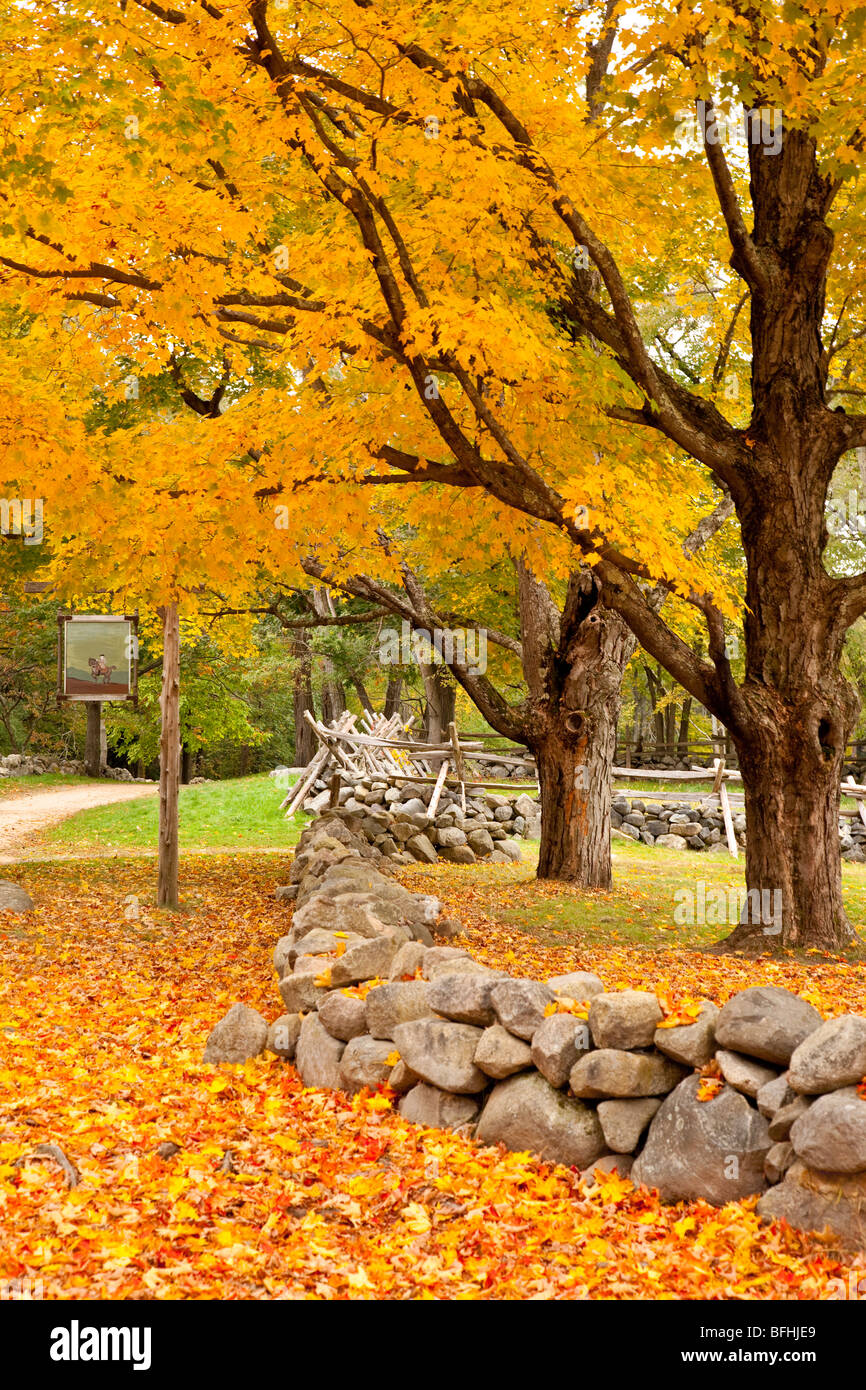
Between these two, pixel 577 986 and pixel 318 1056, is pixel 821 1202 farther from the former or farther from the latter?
pixel 318 1056

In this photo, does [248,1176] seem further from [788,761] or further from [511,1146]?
[788,761]

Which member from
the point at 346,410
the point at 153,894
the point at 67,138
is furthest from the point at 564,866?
the point at 67,138

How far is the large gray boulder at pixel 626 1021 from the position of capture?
14.8 ft

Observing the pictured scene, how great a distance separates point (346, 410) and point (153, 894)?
570 centimetres

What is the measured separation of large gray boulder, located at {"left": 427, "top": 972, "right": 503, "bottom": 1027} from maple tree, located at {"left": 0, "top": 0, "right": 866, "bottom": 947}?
325cm

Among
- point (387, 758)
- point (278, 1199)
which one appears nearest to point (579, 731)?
point (278, 1199)

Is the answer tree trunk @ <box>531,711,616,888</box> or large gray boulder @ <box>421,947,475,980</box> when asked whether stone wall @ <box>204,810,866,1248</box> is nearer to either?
large gray boulder @ <box>421,947,475,980</box>

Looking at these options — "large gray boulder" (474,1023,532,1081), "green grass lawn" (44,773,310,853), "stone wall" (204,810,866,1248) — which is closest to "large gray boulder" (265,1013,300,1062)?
"stone wall" (204,810,866,1248)

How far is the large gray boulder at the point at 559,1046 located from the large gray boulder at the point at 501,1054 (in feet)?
0.29

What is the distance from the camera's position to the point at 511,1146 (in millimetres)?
4648

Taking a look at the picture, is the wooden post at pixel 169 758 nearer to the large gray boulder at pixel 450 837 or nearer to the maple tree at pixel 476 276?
the maple tree at pixel 476 276

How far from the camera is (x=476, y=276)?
8.05 m

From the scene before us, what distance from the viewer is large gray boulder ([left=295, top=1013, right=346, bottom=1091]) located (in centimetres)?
559

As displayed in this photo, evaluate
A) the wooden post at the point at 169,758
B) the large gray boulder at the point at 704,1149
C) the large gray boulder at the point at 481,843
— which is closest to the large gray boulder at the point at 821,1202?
the large gray boulder at the point at 704,1149
